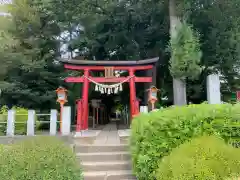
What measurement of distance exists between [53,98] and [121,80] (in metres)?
3.95

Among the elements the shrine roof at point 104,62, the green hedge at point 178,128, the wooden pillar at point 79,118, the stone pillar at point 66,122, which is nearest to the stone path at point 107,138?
the wooden pillar at point 79,118

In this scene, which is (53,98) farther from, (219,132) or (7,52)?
(219,132)

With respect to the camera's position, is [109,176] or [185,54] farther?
[185,54]

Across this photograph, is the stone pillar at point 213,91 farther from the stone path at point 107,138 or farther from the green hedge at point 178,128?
the green hedge at point 178,128

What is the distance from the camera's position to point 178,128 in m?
4.32

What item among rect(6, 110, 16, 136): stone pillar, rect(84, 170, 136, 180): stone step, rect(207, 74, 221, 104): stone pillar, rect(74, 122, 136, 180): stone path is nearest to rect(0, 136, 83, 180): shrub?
rect(84, 170, 136, 180): stone step

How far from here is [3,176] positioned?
290 centimetres

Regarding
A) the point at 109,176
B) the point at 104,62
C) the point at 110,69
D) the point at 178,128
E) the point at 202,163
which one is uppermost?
the point at 104,62

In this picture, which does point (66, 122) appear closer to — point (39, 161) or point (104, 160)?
point (104, 160)

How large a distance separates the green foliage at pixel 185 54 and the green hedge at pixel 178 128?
5.93 meters

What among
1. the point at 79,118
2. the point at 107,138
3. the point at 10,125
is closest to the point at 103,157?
the point at 107,138

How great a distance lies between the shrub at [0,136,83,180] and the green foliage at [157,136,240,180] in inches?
49.5

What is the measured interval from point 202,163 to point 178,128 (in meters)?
1.41

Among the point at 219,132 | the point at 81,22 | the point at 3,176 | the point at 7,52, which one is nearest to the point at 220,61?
the point at 81,22
